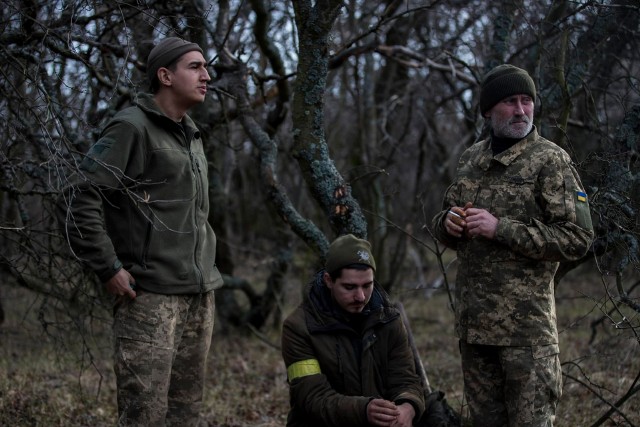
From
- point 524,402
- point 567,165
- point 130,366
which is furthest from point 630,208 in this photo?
point 130,366

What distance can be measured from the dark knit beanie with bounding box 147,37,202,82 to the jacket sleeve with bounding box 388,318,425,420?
162cm

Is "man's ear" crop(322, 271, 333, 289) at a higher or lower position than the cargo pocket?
higher

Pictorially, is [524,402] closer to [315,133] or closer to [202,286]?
[202,286]

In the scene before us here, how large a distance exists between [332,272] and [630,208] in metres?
1.70

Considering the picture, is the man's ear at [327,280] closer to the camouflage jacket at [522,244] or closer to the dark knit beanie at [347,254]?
the dark knit beanie at [347,254]

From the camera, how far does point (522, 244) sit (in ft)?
10.1

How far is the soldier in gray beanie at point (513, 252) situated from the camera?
3133mm

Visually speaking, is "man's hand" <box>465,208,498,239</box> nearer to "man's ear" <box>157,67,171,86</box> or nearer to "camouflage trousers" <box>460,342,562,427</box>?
"camouflage trousers" <box>460,342,562,427</box>

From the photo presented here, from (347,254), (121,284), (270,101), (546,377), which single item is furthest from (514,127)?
A: (270,101)

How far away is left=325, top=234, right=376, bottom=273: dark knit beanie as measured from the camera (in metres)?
3.42

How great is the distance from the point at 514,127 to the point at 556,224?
1.56ft

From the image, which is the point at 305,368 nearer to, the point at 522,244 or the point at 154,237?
the point at 154,237

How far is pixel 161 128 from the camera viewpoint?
10.9 feet

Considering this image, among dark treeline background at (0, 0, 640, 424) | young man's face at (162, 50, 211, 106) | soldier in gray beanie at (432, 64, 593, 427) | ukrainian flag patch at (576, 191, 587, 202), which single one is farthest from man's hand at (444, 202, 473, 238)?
young man's face at (162, 50, 211, 106)
